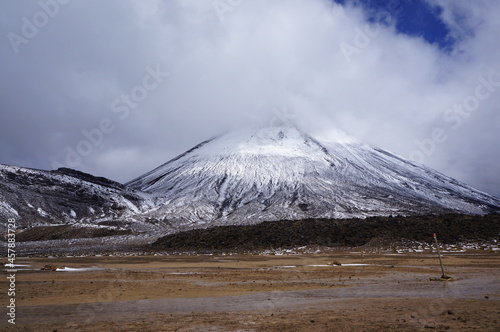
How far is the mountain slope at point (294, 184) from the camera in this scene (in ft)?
369

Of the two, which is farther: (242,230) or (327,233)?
(242,230)

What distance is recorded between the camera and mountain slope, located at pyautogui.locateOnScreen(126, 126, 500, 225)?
113m

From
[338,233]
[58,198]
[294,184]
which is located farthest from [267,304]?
[294,184]

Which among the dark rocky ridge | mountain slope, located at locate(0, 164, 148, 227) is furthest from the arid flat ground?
mountain slope, located at locate(0, 164, 148, 227)

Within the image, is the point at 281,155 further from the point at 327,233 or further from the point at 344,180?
the point at 327,233

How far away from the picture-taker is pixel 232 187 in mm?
143250

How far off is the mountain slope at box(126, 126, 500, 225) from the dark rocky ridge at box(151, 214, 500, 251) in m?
35.9

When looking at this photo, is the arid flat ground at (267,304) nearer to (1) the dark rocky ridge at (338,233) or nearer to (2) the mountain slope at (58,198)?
(1) the dark rocky ridge at (338,233)

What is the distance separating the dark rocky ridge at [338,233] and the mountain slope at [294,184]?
118 ft

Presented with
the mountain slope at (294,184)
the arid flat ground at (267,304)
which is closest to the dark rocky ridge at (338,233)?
the arid flat ground at (267,304)

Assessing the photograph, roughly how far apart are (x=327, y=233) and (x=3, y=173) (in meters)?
112

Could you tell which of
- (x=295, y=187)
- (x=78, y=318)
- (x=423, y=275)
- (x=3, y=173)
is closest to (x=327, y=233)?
(x=423, y=275)

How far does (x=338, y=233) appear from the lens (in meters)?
57.8

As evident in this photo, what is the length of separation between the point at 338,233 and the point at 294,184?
8081 cm
